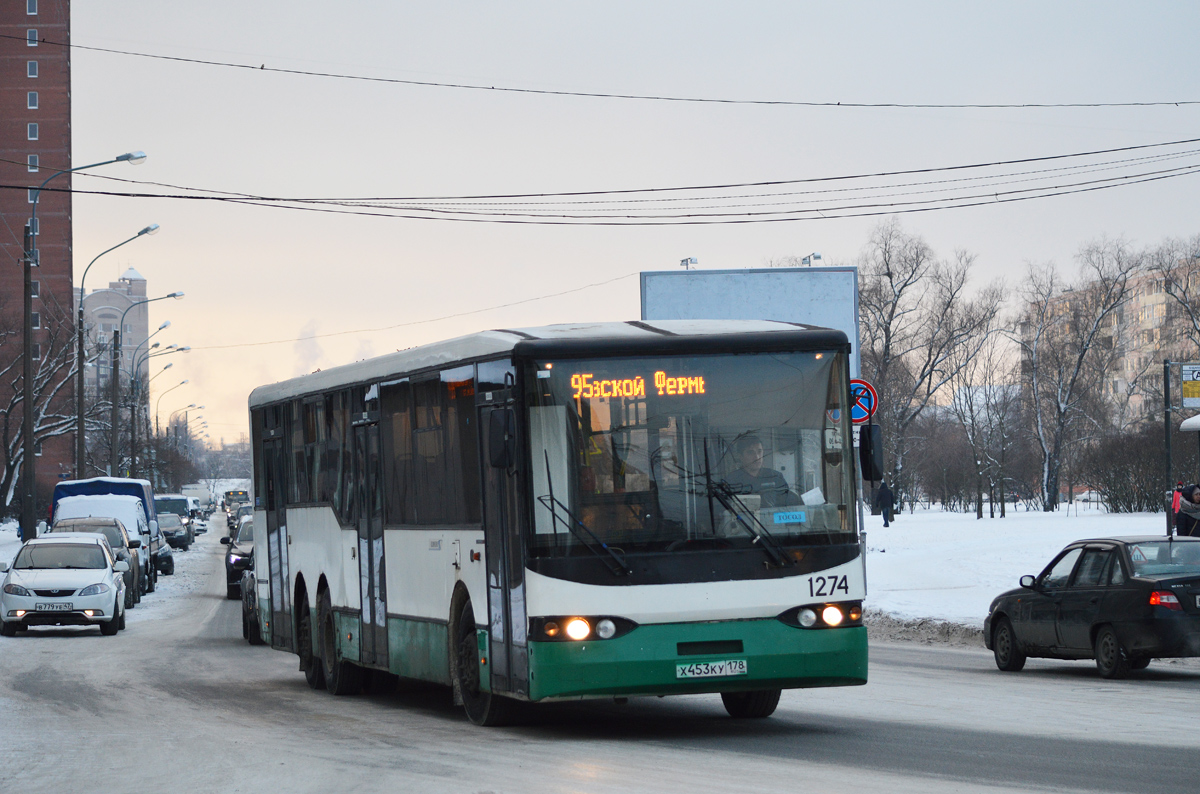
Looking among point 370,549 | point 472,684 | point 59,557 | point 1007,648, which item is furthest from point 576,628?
point 59,557

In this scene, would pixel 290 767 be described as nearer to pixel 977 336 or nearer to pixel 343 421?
pixel 343 421

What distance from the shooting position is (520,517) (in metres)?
10.7

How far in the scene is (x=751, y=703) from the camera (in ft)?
39.5

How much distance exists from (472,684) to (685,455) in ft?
8.59

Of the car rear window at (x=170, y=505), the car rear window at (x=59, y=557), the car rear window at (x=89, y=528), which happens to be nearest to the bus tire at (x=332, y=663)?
the car rear window at (x=59, y=557)

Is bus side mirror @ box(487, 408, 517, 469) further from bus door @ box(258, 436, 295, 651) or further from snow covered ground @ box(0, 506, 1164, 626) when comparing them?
snow covered ground @ box(0, 506, 1164, 626)

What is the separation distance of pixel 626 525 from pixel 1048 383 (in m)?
75.3

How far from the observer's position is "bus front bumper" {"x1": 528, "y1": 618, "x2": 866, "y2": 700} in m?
10.4

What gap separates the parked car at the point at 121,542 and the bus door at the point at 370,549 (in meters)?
18.8

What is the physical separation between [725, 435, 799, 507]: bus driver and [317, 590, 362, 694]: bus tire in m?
5.95

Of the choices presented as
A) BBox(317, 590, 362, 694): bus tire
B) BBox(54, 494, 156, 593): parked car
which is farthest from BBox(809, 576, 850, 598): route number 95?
BBox(54, 494, 156, 593): parked car

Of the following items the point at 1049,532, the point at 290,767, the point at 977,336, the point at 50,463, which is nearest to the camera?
the point at 290,767

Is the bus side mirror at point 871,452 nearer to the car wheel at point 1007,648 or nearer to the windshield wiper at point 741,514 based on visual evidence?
the windshield wiper at point 741,514

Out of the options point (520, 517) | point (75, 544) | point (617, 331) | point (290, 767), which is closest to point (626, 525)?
point (520, 517)
